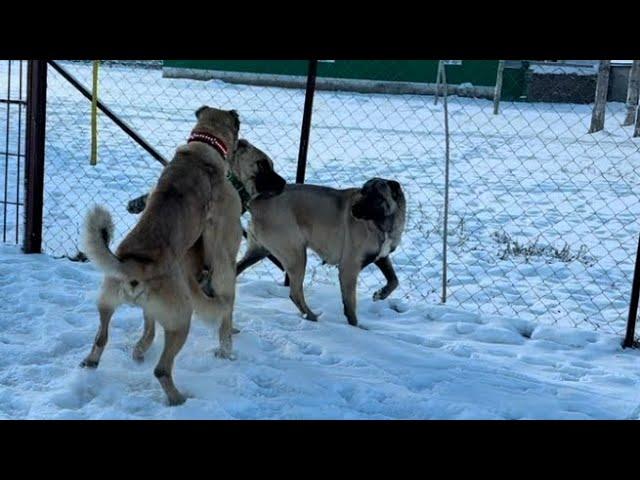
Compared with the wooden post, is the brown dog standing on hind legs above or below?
below

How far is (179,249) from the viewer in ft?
13.7

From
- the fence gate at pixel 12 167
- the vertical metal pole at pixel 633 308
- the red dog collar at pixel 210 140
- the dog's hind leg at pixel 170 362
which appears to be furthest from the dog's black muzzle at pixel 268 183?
the vertical metal pole at pixel 633 308

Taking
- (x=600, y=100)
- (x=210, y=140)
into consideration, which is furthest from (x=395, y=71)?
(x=210, y=140)

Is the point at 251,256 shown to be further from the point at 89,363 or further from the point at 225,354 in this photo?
the point at 89,363

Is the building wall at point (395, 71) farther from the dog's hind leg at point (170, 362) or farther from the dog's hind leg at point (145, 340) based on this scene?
the dog's hind leg at point (170, 362)

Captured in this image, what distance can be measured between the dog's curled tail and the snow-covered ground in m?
0.73

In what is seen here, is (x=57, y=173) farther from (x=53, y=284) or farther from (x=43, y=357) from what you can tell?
(x=43, y=357)

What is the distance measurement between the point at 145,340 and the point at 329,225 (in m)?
1.83

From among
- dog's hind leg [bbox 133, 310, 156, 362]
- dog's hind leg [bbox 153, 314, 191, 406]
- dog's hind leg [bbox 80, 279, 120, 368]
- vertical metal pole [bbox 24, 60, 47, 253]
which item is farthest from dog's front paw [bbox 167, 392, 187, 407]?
vertical metal pole [bbox 24, 60, 47, 253]

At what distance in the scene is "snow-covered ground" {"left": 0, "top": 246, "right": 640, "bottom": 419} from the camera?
13.1 ft

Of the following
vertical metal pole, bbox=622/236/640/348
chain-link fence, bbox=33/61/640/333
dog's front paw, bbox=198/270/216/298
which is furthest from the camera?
chain-link fence, bbox=33/61/640/333

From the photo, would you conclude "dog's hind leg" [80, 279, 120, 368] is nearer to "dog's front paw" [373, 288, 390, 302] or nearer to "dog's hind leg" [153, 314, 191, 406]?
"dog's hind leg" [153, 314, 191, 406]

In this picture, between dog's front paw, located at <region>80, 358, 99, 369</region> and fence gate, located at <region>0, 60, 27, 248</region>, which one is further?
fence gate, located at <region>0, 60, 27, 248</region>
